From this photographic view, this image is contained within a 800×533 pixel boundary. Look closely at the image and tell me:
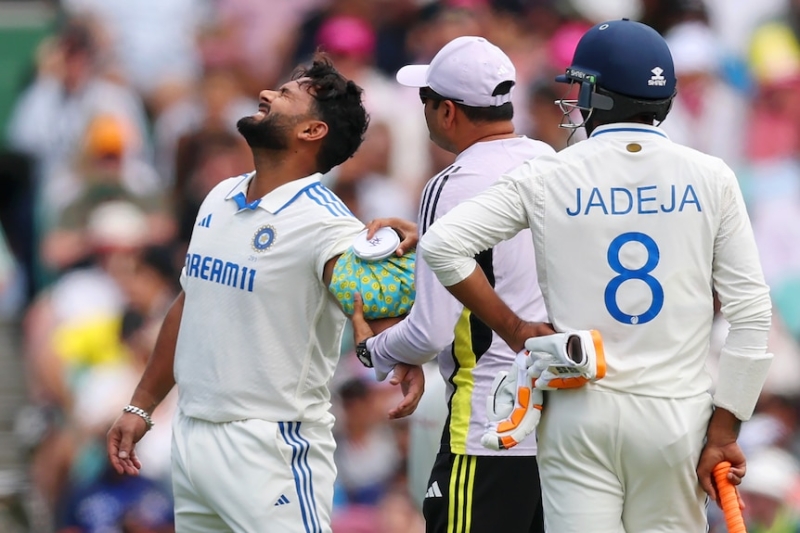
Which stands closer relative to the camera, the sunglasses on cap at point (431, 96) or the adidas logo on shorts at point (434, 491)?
the adidas logo on shorts at point (434, 491)

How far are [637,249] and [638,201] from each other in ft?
0.43

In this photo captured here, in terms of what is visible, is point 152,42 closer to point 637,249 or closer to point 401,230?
point 401,230

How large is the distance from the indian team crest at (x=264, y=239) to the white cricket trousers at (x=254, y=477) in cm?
54

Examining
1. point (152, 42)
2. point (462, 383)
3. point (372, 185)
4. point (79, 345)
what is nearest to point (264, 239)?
point (462, 383)

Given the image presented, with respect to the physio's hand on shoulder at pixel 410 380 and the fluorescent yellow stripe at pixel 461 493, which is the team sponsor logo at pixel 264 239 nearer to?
the physio's hand on shoulder at pixel 410 380

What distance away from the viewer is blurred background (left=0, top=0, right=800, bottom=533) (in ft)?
28.6

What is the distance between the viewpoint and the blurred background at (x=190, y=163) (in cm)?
871

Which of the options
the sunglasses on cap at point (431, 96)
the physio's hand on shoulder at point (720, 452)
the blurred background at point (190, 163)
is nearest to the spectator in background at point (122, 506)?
the blurred background at point (190, 163)

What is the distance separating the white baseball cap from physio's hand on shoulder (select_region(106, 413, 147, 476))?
4.76 ft

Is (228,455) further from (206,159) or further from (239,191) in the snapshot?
(206,159)

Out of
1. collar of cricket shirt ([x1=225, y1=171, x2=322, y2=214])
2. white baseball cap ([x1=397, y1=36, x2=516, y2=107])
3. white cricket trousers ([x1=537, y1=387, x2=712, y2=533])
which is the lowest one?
white cricket trousers ([x1=537, y1=387, x2=712, y2=533])

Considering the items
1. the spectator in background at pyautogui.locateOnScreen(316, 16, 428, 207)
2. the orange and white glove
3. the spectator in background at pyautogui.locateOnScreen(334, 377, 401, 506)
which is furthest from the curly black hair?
the spectator in background at pyautogui.locateOnScreen(316, 16, 428, 207)

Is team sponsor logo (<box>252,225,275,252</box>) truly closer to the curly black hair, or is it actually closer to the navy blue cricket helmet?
the curly black hair

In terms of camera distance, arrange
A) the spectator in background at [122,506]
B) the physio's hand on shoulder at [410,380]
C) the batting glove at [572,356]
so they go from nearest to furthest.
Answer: the batting glove at [572,356]
the physio's hand on shoulder at [410,380]
the spectator in background at [122,506]
